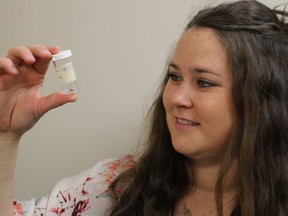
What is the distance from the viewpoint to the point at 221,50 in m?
1.05

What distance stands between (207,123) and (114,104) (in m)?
0.54

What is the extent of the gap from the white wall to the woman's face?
31cm

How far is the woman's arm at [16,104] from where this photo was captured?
39.0 inches

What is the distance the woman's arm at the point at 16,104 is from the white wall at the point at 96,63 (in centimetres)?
47

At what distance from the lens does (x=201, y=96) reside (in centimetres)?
105

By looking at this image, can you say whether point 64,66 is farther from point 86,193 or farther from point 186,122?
point 86,193

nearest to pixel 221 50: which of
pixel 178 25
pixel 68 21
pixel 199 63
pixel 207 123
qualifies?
pixel 199 63

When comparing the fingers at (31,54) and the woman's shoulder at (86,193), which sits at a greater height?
the fingers at (31,54)

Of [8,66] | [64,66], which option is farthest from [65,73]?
[8,66]

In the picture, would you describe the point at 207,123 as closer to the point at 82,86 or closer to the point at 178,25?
the point at 178,25

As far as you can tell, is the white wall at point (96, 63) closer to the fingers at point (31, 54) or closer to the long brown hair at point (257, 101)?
the long brown hair at point (257, 101)

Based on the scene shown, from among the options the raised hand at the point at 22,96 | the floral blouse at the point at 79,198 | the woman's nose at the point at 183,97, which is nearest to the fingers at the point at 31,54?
the raised hand at the point at 22,96

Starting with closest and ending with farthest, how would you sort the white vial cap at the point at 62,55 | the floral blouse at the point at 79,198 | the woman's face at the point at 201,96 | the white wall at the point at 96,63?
the white vial cap at the point at 62,55 < the woman's face at the point at 201,96 < the floral blouse at the point at 79,198 < the white wall at the point at 96,63

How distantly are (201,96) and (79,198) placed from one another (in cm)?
55
